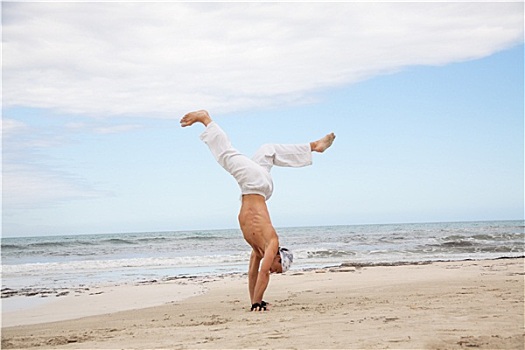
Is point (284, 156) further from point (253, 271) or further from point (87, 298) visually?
point (87, 298)

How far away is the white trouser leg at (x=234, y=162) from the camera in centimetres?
626

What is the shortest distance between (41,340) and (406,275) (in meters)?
6.94

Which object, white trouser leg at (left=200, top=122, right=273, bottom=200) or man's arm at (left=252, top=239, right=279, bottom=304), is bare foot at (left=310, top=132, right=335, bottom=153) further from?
man's arm at (left=252, top=239, right=279, bottom=304)

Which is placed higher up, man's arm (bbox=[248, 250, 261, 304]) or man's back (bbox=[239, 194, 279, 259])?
man's back (bbox=[239, 194, 279, 259])

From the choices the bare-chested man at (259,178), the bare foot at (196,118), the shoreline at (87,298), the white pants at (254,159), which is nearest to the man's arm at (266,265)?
the bare-chested man at (259,178)

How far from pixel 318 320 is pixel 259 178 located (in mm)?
1638

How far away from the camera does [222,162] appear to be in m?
6.32

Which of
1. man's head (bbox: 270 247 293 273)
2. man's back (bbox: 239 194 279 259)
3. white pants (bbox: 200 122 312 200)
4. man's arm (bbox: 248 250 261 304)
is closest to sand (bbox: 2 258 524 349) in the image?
man's arm (bbox: 248 250 261 304)

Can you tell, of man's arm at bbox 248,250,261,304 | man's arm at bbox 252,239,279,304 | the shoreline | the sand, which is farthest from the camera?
the shoreline

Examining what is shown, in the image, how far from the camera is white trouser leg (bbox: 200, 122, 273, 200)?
626 cm

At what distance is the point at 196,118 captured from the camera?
20.9ft

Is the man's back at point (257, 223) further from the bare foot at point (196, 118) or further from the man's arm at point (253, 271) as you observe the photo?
the bare foot at point (196, 118)

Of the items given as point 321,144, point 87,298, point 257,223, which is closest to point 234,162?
point 257,223

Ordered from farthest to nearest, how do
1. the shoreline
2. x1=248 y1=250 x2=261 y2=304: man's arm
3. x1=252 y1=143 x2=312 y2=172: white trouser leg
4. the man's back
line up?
the shoreline, x1=248 y1=250 x2=261 y2=304: man's arm, x1=252 y1=143 x2=312 y2=172: white trouser leg, the man's back
